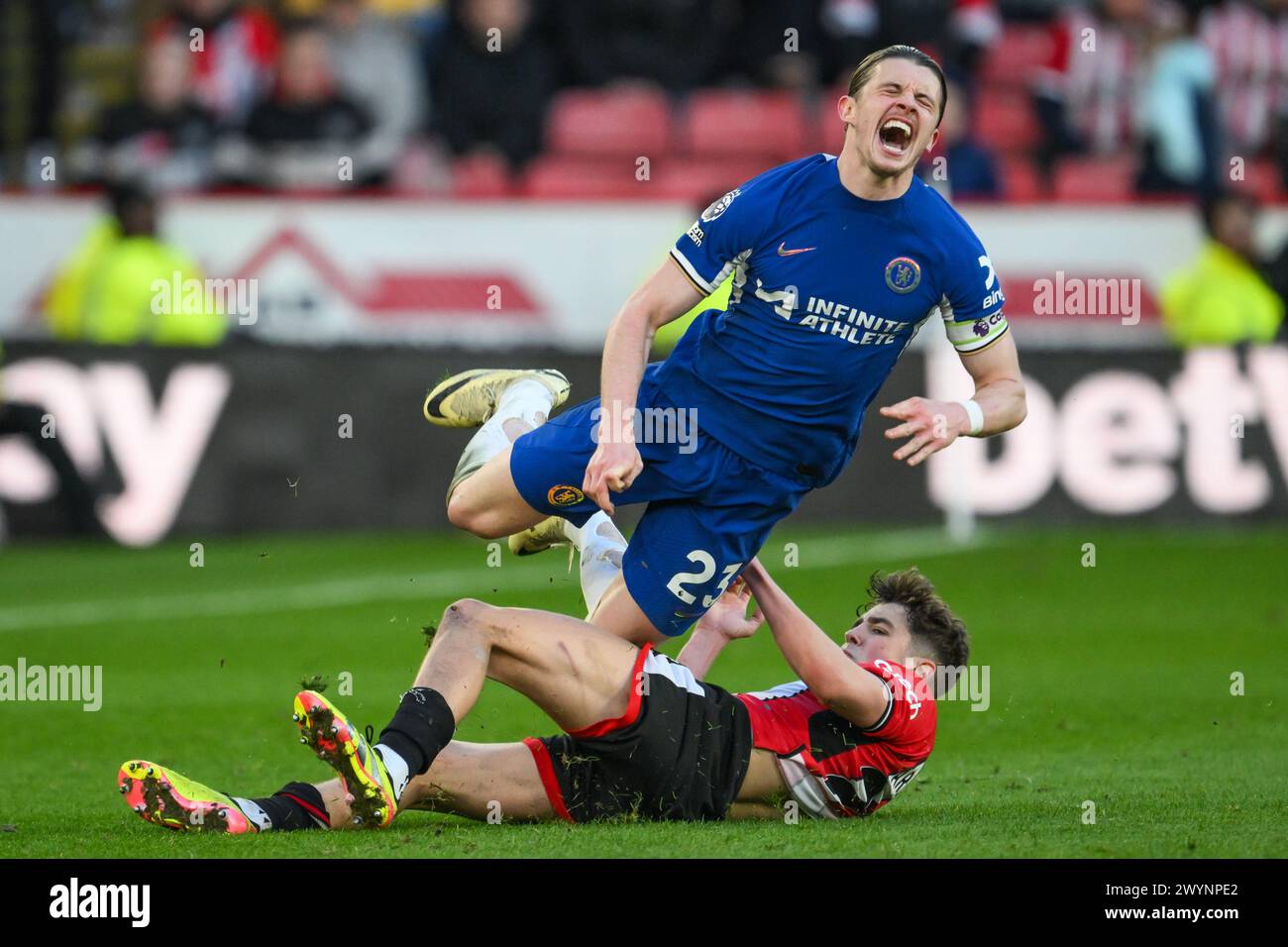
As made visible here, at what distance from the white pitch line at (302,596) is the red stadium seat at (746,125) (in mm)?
5318

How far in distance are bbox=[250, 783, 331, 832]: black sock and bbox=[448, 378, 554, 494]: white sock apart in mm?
1429

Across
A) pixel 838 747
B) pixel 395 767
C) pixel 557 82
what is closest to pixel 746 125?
pixel 557 82

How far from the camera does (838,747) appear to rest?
682 centimetres

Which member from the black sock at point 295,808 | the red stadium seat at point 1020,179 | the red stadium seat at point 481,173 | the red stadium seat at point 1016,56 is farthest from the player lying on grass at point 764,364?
the red stadium seat at point 1016,56

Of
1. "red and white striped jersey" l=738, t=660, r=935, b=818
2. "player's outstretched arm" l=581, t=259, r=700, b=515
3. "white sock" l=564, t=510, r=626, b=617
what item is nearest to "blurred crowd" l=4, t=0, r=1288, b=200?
"white sock" l=564, t=510, r=626, b=617

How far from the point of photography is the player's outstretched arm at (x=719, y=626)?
7273 millimetres

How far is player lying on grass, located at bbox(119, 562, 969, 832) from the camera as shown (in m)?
6.33

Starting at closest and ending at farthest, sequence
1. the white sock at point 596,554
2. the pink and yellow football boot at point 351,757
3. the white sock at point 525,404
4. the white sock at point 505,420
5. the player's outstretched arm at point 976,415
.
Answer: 1. the pink and yellow football boot at point 351,757
2. the player's outstretched arm at point 976,415
3. the white sock at point 596,554
4. the white sock at point 505,420
5. the white sock at point 525,404

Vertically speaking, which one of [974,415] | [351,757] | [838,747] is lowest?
[838,747]

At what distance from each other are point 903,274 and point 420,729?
86.1 inches

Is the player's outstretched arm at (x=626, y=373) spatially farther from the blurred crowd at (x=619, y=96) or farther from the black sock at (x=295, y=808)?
the blurred crowd at (x=619, y=96)

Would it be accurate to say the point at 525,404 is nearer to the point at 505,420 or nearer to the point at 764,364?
the point at 505,420

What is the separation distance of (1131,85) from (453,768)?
14556 millimetres

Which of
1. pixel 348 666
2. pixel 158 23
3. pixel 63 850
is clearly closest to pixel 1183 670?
pixel 348 666
